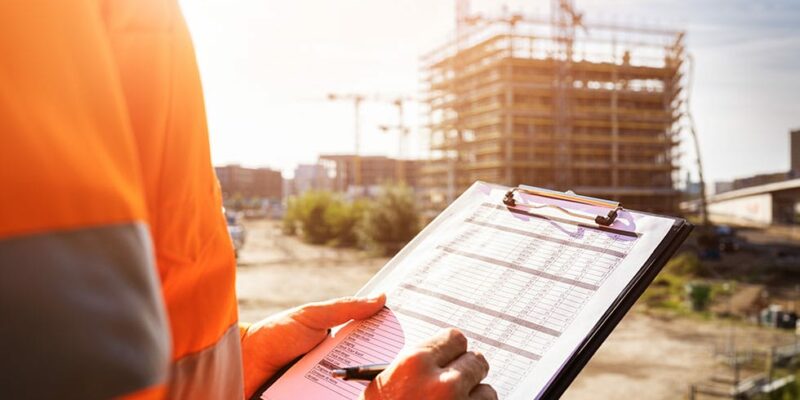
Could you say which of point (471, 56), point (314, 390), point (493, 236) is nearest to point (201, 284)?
point (314, 390)

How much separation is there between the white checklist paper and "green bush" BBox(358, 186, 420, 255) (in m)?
27.3

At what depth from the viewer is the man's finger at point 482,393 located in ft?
2.60

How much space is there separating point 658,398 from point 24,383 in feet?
50.6

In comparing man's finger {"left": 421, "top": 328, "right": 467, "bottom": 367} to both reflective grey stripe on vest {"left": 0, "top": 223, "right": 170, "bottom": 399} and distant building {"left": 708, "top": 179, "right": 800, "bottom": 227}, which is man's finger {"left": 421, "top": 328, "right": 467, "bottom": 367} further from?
distant building {"left": 708, "top": 179, "right": 800, "bottom": 227}

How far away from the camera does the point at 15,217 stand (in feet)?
1.06

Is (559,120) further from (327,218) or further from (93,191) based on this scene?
(93,191)

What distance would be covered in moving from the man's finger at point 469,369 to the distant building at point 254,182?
7173cm

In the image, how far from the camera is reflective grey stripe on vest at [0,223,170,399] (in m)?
0.32

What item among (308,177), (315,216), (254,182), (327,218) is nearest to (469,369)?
(327,218)

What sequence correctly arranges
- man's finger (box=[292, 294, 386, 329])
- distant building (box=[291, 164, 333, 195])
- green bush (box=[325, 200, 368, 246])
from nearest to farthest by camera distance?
man's finger (box=[292, 294, 386, 329])
green bush (box=[325, 200, 368, 246])
distant building (box=[291, 164, 333, 195])

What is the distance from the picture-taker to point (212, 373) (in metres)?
0.55

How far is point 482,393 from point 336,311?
1.25 feet

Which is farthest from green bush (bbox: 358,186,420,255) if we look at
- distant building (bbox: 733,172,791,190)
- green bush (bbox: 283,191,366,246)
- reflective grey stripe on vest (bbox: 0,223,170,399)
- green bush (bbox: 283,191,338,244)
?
reflective grey stripe on vest (bbox: 0,223,170,399)

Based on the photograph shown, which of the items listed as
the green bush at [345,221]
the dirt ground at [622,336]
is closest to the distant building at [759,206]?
the dirt ground at [622,336]
